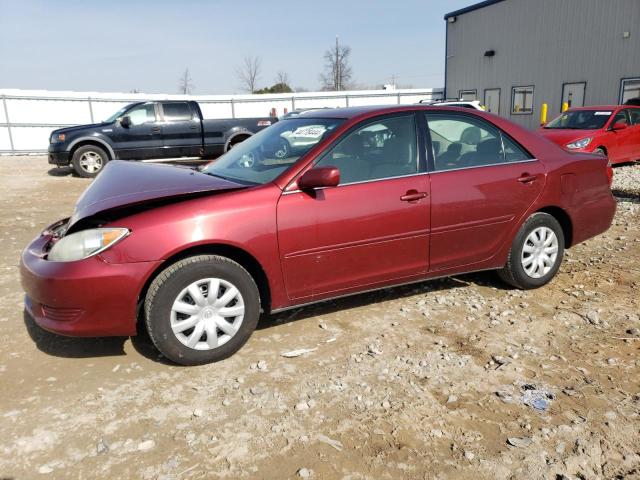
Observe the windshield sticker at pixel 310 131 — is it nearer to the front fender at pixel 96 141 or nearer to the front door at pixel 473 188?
the front door at pixel 473 188

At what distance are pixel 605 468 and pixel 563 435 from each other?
0.83 ft

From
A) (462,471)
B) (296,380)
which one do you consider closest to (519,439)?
(462,471)

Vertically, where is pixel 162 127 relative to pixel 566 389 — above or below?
above

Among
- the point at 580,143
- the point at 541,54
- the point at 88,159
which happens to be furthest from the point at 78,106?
the point at 541,54

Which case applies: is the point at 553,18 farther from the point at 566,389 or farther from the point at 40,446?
the point at 40,446

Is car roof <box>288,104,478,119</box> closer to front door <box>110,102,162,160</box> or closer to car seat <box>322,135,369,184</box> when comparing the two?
car seat <box>322,135,369,184</box>

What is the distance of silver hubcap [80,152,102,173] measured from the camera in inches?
470

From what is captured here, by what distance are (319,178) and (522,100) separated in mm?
22756

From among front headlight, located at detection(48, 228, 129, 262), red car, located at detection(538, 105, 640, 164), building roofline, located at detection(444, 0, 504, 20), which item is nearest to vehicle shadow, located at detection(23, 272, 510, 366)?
front headlight, located at detection(48, 228, 129, 262)

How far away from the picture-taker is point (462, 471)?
91.4 inches

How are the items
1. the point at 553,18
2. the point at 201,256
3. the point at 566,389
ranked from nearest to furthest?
the point at 566,389 < the point at 201,256 < the point at 553,18

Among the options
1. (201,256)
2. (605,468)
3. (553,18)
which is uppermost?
(553,18)

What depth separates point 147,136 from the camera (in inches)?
480

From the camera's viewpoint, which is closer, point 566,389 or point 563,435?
point 563,435
